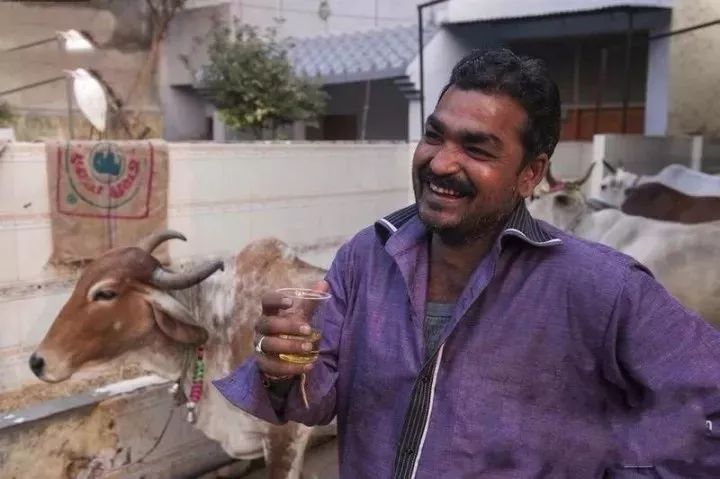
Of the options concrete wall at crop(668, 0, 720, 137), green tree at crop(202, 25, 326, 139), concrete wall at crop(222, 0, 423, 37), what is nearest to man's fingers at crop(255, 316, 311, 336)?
green tree at crop(202, 25, 326, 139)

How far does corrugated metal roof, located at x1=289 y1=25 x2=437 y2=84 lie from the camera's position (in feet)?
33.7

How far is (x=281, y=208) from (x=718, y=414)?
18.7ft

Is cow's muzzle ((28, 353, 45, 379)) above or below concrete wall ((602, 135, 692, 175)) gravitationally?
below

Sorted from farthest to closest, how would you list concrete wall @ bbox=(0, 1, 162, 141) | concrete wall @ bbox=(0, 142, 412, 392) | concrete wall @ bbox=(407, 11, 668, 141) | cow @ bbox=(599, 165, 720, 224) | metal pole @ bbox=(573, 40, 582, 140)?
metal pole @ bbox=(573, 40, 582, 140) < concrete wall @ bbox=(407, 11, 668, 141) < concrete wall @ bbox=(0, 1, 162, 141) < cow @ bbox=(599, 165, 720, 224) < concrete wall @ bbox=(0, 142, 412, 392)

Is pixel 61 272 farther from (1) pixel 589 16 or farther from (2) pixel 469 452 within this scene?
(1) pixel 589 16

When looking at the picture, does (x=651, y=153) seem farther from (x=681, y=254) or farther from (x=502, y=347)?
(x=502, y=347)

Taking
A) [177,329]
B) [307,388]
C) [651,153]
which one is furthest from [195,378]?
[651,153]

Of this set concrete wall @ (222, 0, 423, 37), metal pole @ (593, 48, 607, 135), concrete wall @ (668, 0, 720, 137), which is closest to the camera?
concrete wall @ (668, 0, 720, 137)

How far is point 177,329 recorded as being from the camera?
10.5 ft

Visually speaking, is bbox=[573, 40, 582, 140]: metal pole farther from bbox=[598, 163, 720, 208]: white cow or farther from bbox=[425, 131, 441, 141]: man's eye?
bbox=[425, 131, 441, 141]: man's eye

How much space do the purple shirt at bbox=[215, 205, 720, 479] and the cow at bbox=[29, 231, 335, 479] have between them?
171 cm

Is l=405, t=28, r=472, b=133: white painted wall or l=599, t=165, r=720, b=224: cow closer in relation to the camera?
l=599, t=165, r=720, b=224: cow

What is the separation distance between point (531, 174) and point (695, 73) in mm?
9966

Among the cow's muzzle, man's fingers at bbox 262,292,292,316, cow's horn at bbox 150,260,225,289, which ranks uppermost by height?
man's fingers at bbox 262,292,292,316
